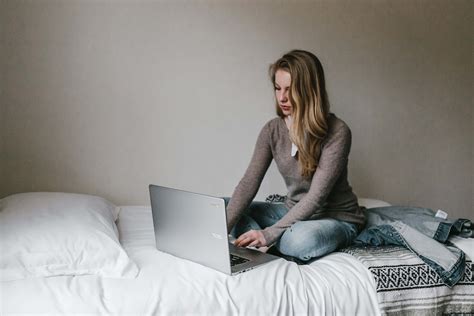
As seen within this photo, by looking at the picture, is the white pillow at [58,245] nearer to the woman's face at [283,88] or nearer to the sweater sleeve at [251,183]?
the sweater sleeve at [251,183]

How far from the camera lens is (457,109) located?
2682mm

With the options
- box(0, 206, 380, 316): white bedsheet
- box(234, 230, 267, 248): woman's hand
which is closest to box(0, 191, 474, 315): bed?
box(0, 206, 380, 316): white bedsheet

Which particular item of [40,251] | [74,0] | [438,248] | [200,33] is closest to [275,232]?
[438,248]

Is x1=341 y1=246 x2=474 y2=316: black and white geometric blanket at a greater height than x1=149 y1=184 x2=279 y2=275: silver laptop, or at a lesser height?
lesser

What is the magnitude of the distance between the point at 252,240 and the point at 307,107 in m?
0.51

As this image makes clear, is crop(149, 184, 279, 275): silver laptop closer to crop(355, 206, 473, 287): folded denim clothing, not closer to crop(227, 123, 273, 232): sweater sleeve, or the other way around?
crop(227, 123, 273, 232): sweater sleeve

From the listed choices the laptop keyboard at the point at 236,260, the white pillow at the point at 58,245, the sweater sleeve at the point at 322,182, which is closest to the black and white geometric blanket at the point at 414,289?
the sweater sleeve at the point at 322,182

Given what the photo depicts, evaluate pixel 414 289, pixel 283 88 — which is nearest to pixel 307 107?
pixel 283 88

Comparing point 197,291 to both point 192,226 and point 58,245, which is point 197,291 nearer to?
point 192,226

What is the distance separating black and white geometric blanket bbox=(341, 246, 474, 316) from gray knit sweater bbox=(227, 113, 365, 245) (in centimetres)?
26

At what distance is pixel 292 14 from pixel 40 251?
5.25 ft

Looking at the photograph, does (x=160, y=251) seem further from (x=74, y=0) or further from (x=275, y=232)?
(x=74, y=0)

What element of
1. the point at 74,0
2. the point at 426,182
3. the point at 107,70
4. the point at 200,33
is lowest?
the point at 426,182

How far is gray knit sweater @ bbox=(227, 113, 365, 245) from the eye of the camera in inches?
67.2
